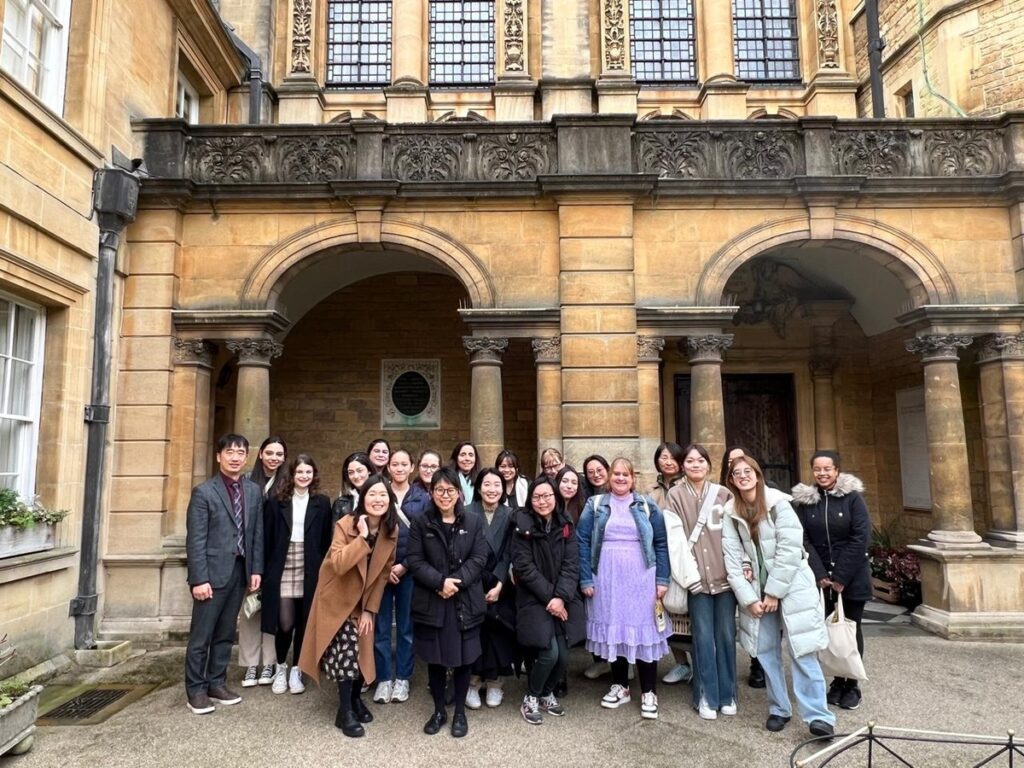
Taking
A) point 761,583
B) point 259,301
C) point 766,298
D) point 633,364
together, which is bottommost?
point 761,583

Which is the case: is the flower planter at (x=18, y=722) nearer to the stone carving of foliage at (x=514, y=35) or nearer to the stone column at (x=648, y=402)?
the stone column at (x=648, y=402)

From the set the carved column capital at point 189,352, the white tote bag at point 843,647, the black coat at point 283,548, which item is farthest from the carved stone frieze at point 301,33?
the white tote bag at point 843,647

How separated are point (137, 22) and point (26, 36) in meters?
1.70

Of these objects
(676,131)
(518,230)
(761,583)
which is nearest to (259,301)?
(518,230)

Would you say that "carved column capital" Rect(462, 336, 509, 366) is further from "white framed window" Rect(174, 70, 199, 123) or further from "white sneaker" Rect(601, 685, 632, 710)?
"white framed window" Rect(174, 70, 199, 123)

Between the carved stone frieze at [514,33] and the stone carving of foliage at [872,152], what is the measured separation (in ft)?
22.7

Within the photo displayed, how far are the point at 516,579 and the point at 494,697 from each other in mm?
1024

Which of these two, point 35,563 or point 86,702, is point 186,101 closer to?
point 35,563

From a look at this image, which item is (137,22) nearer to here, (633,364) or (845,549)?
(633,364)

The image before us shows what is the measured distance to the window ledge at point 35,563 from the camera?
538 centimetres

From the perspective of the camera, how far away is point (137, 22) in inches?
297

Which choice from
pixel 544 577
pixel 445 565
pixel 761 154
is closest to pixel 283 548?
pixel 445 565

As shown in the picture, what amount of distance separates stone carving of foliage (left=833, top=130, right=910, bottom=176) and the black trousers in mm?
7880

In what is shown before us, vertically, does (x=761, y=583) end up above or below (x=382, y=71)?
below
